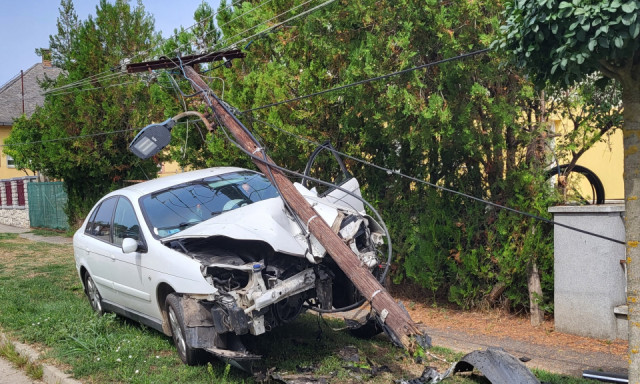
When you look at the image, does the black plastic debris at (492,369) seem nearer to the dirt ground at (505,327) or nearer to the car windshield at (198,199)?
the dirt ground at (505,327)

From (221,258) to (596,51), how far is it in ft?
12.5

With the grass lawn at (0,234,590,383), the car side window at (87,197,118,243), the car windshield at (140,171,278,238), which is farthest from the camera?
the car side window at (87,197,118,243)

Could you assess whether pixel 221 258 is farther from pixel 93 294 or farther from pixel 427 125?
pixel 93 294

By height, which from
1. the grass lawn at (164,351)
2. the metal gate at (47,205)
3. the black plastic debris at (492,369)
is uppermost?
the metal gate at (47,205)

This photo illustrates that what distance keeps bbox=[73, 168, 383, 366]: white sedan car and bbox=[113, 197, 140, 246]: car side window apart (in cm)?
1

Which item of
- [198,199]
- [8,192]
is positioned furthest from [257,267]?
[8,192]

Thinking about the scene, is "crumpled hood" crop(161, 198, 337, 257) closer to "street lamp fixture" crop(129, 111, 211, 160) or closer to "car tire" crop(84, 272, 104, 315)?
"street lamp fixture" crop(129, 111, 211, 160)

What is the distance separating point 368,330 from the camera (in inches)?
285

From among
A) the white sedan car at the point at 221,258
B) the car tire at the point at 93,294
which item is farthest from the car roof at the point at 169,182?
the car tire at the point at 93,294

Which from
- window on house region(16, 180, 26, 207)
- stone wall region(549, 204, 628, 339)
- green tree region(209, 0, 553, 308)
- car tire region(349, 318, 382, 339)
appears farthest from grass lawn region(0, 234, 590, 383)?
window on house region(16, 180, 26, 207)

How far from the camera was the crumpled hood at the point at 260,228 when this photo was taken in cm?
579

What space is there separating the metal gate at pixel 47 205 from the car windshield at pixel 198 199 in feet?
56.2

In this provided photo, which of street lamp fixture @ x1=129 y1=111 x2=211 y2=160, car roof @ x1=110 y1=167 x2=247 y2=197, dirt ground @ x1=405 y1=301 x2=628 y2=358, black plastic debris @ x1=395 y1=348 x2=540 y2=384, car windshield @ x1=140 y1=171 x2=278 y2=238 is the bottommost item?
dirt ground @ x1=405 y1=301 x2=628 y2=358

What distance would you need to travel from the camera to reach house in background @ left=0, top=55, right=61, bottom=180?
1480 inches
